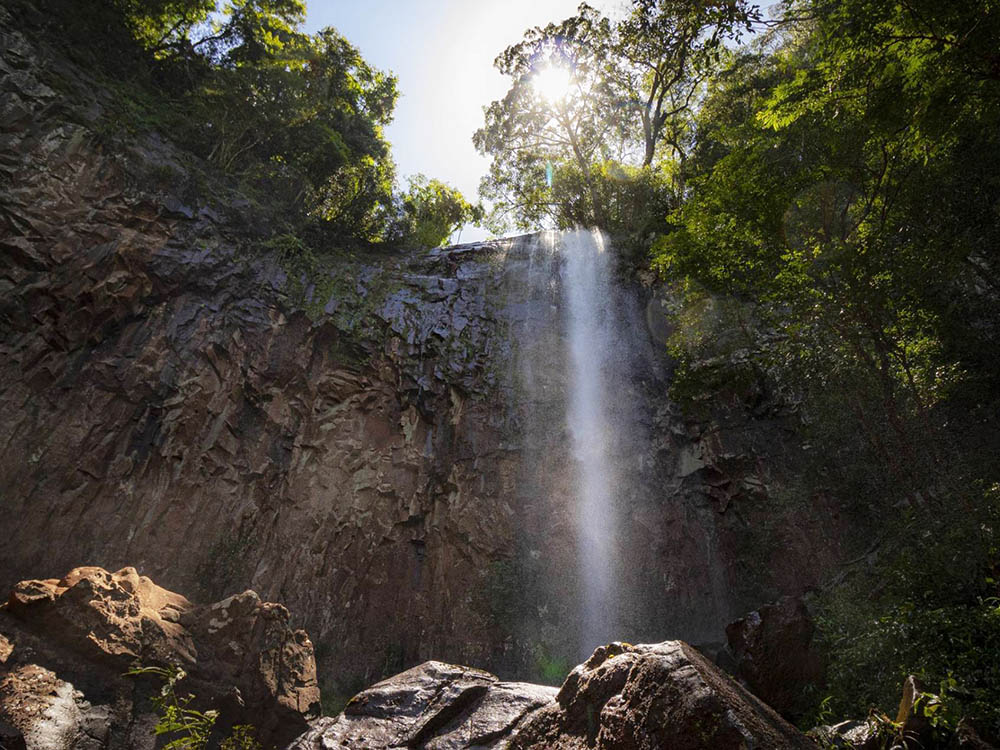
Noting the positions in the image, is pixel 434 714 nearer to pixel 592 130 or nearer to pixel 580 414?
pixel 580 414

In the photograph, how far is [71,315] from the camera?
38.1 ft

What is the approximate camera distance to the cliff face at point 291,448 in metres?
11.1

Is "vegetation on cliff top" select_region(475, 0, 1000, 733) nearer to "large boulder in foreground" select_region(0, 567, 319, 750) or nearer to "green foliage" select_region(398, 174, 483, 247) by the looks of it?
"large boulder in foreground" select_region(0, 567, 319, 750)

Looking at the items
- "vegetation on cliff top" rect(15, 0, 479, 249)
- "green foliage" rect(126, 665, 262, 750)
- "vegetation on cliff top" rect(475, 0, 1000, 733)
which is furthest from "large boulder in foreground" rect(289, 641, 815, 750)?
"vegetation on cliff top" rect(15, 0, 479, 249)

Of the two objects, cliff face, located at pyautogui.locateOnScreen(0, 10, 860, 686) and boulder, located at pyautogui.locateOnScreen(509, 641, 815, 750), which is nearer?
boulder, located at pyautogui.locateOnScreen(509, 641, 815, 750)

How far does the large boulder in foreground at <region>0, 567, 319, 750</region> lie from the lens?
502 cm

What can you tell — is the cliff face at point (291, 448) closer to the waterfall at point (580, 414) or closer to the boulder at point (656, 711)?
the waterfall at point (580, 414)

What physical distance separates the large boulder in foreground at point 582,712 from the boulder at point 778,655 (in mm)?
5302

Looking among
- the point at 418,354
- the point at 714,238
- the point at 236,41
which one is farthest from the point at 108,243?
the point at 714,238

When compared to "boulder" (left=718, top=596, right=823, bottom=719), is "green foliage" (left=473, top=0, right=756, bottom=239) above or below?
above

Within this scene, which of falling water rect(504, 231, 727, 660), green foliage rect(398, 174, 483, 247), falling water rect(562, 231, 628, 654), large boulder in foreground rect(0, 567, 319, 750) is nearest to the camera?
large boulder in foreground rect(0, 567, 319, 750)

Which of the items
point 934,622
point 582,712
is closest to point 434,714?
point 582,712

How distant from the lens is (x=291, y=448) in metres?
13.3

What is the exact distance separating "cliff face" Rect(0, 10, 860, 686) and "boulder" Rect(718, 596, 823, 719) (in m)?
3.33
